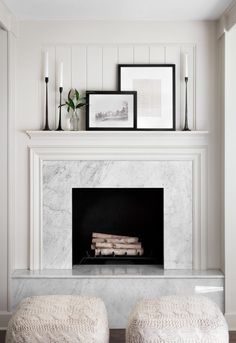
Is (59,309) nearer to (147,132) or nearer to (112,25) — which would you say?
(147,132)

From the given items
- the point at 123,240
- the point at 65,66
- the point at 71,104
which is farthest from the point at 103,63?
the point at 123,240

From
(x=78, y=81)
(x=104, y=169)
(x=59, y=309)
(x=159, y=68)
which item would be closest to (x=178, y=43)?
(x=159, y=68)

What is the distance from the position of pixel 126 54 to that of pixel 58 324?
7.74 feet

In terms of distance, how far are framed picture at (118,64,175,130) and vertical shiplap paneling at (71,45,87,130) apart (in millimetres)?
306

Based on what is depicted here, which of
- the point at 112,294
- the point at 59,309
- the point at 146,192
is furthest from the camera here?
the point at 146,192

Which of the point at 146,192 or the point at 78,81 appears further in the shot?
the point at 146,192

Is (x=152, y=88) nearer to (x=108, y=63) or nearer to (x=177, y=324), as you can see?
(x=108, y=63)

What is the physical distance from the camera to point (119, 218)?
16.4 ft

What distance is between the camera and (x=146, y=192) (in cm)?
497

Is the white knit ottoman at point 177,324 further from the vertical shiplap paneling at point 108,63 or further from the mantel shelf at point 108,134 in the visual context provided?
the vertical shiplap paneling at point 108,63

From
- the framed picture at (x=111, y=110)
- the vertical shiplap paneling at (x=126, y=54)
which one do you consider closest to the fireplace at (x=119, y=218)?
the framed picture at (x=111, y=110)

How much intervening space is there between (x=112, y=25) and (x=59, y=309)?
2.42m

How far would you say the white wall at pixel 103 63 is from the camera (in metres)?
4.60

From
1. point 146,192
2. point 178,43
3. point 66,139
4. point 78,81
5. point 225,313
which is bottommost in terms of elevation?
point 225,313
